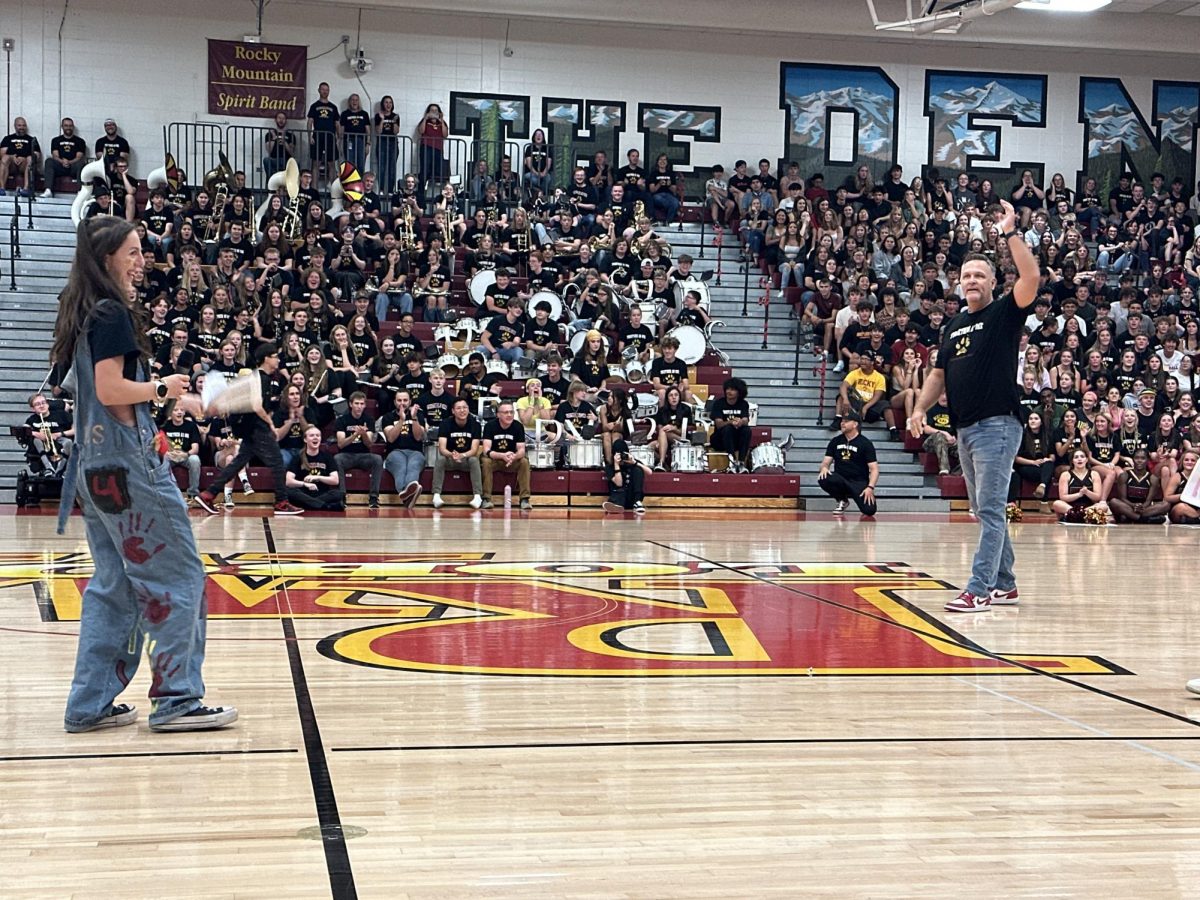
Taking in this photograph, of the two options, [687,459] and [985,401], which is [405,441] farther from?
[985,401]

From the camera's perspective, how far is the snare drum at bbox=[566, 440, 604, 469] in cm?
1750

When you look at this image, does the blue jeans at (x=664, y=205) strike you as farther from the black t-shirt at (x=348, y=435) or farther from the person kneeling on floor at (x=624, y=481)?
the black t-shirt at (x=348, y=435)

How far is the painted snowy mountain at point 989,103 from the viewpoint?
92.0 feet

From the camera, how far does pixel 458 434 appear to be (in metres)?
16.8

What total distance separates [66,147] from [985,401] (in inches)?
776

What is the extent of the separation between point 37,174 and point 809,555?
1710 centimetres

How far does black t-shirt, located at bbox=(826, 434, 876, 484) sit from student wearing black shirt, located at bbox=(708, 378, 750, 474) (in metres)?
1.20

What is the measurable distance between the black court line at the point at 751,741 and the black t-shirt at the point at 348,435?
41.1 ft

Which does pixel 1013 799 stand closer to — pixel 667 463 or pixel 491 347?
pixel 667 463

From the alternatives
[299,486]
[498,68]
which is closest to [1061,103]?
[498,68]

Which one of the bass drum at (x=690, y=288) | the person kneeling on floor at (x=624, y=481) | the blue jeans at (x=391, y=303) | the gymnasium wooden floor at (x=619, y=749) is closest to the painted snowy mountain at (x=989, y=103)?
the bass drum at (x=690, y=288)

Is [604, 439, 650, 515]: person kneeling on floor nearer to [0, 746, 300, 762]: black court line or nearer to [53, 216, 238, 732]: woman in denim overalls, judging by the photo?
[53, 216, 238, 732]: woman in denim overalls

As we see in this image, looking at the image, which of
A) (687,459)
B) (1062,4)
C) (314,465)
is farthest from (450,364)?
(1062,4)

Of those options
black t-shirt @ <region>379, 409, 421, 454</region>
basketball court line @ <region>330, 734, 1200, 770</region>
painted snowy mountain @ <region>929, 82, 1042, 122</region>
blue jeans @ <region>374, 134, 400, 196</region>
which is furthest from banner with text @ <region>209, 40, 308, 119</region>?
basketball court line @ <region>330, 734, 1200, 770</region>
